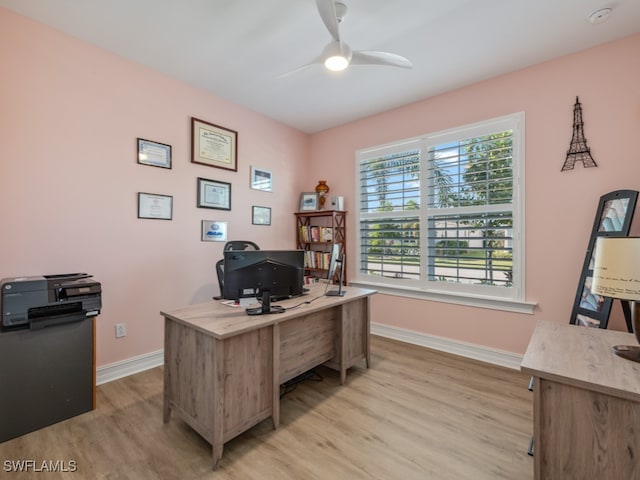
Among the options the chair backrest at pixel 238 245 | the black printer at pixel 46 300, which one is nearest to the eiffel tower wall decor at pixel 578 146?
the chair backrest at pixel 238 245

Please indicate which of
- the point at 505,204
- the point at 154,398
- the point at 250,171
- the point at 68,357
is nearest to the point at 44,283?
the point at 68,357

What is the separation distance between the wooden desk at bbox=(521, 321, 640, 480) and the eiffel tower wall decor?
6.40 ft

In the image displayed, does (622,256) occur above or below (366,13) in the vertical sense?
below

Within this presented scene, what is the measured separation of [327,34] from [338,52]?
0.47 m

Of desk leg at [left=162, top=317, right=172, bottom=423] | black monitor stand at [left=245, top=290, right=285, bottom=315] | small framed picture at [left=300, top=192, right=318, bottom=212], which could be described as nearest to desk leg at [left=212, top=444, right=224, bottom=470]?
desk leg at [left=162, top=317, right=172, bottom=423]

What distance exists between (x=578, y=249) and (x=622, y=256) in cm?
161

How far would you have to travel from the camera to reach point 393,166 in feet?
12.0

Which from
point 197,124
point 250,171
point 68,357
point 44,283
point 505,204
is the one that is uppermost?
point 197,124

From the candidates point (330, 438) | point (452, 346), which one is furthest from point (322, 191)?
point (330, 438)

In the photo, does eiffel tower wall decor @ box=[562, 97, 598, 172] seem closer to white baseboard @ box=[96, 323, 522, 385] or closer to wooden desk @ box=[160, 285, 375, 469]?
white baseboard @ box=[96, 323, 522, 385]

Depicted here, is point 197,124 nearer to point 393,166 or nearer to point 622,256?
point 393,166

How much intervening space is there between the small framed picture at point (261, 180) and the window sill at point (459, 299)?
181cm

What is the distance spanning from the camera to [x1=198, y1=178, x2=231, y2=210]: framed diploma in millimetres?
3213

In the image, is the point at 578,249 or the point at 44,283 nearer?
the point at 44,283
